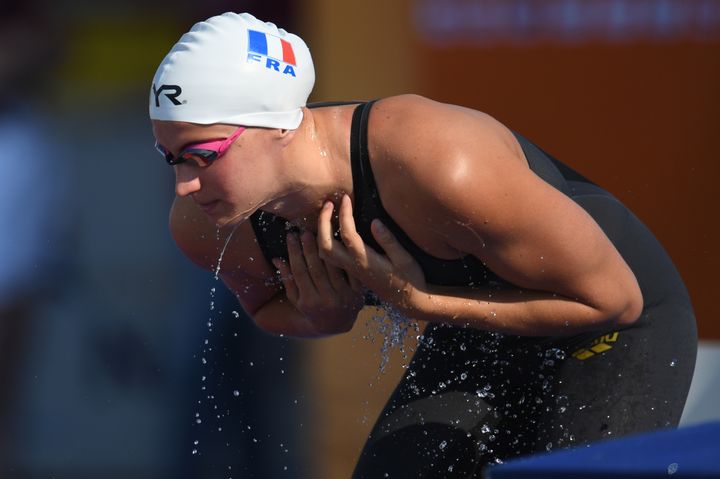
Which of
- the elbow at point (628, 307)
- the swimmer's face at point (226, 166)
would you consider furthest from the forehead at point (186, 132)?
the elbow at point (628, 307)

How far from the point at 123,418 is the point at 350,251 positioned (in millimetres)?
3353

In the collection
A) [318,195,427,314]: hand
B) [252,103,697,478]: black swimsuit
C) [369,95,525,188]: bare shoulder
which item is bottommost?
[252,103,697,478]: black swimsuit

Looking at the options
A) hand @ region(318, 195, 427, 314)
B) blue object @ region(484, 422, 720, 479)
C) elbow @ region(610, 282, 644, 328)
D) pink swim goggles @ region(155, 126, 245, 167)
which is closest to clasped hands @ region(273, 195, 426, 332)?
hand @ region(318, 195, 427, 314)

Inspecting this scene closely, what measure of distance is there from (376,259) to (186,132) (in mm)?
499

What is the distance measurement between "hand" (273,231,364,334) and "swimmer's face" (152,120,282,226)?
23 centimetres

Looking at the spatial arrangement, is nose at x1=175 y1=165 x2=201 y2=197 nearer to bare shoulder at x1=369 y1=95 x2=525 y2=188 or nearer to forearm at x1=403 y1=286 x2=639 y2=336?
bare shoulder at x1=369 y1=95 x2=525 y2=188

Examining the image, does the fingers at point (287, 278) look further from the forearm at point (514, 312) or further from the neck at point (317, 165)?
the forearm at point (514, 312)

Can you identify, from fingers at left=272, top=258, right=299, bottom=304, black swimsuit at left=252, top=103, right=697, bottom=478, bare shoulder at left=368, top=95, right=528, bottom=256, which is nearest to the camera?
bare shoulder at left=368, top=95, right=528, bottom=256

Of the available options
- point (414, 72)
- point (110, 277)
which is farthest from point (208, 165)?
point (110, 277)

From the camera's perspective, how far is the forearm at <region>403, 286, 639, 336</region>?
2742mm

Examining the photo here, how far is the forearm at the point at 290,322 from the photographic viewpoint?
3129 mm

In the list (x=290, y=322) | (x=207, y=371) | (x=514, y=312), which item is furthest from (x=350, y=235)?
(x=207, y=371)

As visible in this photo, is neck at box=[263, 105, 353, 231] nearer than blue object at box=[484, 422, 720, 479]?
No

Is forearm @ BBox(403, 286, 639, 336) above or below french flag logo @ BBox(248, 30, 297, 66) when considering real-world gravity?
below
